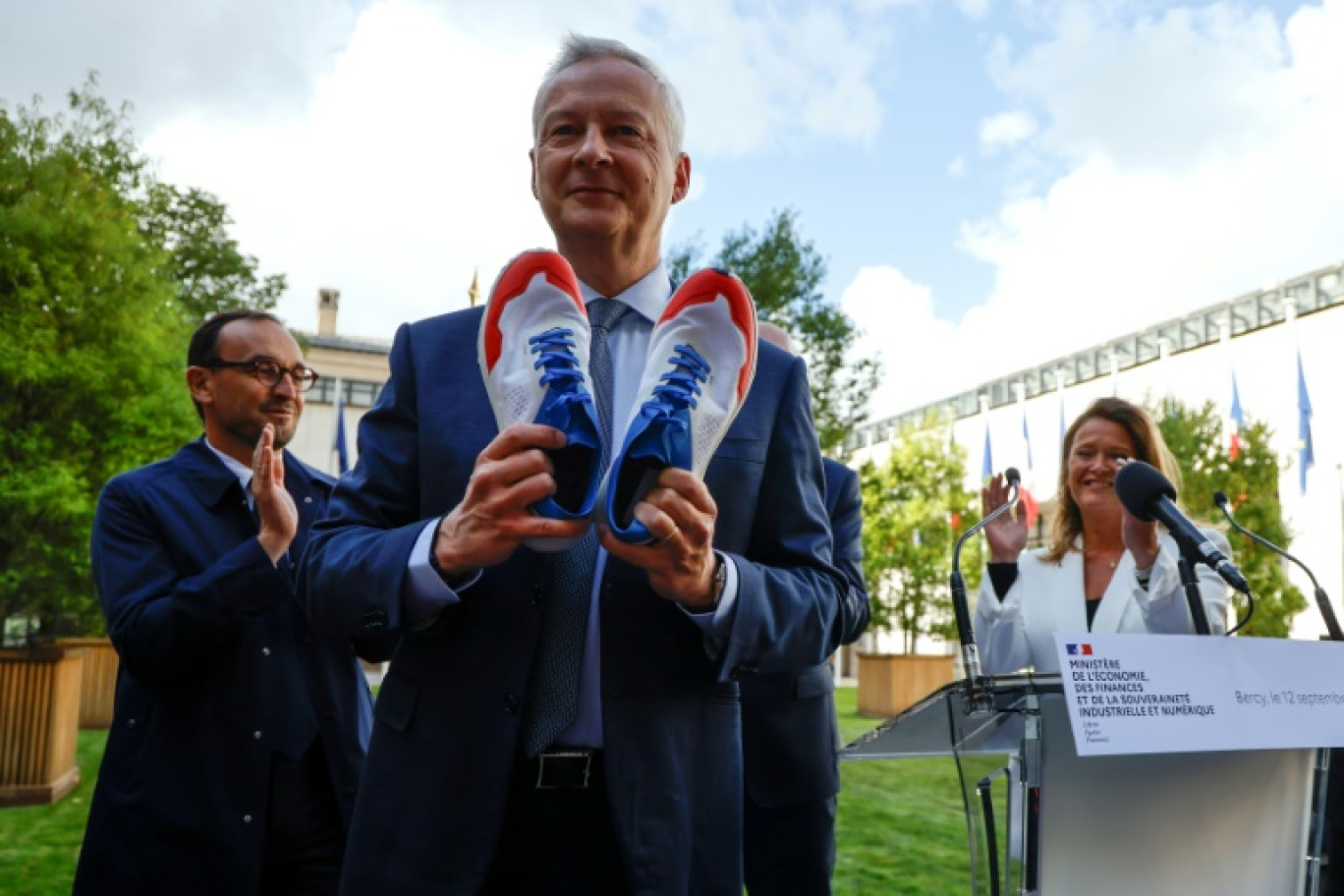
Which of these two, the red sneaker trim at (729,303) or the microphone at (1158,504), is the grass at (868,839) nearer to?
the microphone at (1158,504)

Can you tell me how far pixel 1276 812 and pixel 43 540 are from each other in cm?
1336

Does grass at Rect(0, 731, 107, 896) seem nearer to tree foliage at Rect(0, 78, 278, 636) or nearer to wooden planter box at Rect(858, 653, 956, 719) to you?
tree foliage at Rect(0, 78, 278, 636)

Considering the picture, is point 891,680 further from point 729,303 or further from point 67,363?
point 729,303

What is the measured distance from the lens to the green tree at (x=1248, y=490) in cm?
1897

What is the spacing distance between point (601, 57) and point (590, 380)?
0.65 metres

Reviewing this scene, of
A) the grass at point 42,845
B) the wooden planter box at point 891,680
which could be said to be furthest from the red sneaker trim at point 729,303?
the wooden planter box at point 891,680

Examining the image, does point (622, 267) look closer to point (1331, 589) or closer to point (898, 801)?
point (898, 801)

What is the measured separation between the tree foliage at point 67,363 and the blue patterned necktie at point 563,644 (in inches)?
470

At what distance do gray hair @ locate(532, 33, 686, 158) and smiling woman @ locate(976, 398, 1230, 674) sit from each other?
7.26 ft

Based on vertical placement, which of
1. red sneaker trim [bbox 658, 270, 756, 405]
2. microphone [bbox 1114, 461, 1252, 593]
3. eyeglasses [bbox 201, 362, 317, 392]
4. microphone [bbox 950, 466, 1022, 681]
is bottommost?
microphone [bbox 950, 466, 1022, 681]

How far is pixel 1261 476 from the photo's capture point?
806 inches

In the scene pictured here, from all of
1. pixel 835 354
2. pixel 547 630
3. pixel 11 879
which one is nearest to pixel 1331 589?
pixel 835 354

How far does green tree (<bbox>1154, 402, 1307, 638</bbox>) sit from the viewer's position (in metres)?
19.0

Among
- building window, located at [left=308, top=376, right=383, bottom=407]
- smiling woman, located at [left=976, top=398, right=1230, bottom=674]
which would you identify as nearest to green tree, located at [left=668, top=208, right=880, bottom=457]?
smiling woman, located at [left=976, top=398, right=1230, bottom=674]
